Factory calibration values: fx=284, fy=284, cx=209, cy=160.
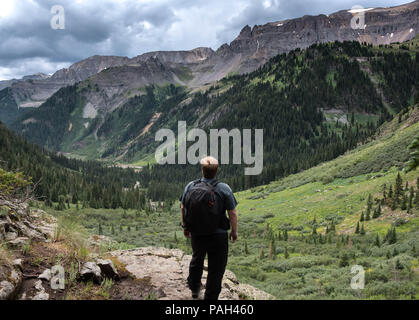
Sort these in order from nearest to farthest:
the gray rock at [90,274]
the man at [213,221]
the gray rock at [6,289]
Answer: the gray rock at [6,289] < the man at [213,221] < the gray rock at [90,274]

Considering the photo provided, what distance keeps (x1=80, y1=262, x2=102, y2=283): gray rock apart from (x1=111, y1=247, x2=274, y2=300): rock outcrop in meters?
1.23

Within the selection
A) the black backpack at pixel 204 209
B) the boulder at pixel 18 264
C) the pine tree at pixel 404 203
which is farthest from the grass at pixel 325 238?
the black backpack at pixel 204 209

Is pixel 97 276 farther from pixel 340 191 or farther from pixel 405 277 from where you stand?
pixel 340 191

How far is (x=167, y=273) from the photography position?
9.24 meters

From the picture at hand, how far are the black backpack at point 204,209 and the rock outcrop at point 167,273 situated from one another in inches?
96.2

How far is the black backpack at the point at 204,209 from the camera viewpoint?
6469mm

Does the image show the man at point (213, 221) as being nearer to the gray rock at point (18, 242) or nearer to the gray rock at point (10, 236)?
the gray rock at point (18, 242)

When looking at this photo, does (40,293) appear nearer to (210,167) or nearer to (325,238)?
(210,167)

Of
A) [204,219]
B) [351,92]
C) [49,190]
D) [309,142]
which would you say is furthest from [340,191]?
[351,92]

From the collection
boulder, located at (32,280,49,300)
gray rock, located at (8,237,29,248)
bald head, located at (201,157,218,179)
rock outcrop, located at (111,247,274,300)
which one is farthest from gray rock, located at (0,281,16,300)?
bald head, located at (201,157,218,179)

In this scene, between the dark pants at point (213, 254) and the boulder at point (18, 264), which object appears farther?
the boulder at point (18, 264)

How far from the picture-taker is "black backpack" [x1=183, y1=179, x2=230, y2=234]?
647 centimetres

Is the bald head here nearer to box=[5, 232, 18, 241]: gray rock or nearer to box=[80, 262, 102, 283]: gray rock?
box=[80, 262, 102, 283]: gray rock

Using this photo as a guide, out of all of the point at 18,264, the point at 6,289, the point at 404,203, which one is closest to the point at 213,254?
the point at 6,289
